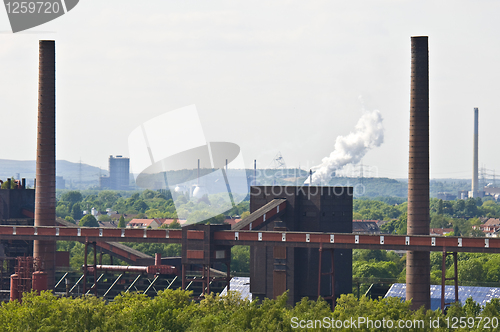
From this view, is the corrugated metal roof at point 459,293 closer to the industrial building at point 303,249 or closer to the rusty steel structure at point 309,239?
the industrial building at point 303,249

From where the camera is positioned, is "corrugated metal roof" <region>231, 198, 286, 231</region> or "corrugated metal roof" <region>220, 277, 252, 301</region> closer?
"corrugated metal roof" <region>231, 198, 286, 231</region>

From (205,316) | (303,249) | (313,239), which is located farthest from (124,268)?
(205,316)

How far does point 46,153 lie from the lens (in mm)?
82438

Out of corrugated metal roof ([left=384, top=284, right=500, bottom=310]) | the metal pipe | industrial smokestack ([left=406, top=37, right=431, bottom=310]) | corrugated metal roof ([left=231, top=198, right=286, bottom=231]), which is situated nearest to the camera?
corrugated metal roof ([left=231, top=198, right=286, bottom=231])

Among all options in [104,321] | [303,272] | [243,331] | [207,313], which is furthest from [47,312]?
[303,272]

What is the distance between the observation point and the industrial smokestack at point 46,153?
8194 cm

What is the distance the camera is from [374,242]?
2645 inches

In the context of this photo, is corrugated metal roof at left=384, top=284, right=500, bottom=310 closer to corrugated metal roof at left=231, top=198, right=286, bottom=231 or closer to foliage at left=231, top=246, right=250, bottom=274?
corrugated metal roof at left=231, top=198, right=286, bottom=231

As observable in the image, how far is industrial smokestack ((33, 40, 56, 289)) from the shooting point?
81938mm

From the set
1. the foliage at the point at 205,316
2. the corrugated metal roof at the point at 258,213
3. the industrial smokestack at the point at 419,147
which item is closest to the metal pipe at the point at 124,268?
the corrugated metal roof at the point at 258,213

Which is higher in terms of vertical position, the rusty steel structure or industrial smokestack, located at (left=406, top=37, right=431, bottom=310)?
industrial smokestack, located at (left=406, top=37, right=431, bottom=310)

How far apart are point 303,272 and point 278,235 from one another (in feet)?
31.5

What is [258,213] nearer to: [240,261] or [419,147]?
[419,147]

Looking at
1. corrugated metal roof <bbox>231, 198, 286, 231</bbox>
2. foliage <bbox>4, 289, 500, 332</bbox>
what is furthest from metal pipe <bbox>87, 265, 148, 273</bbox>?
foliage <bbox>4, 289, 500, 332</bbox>
